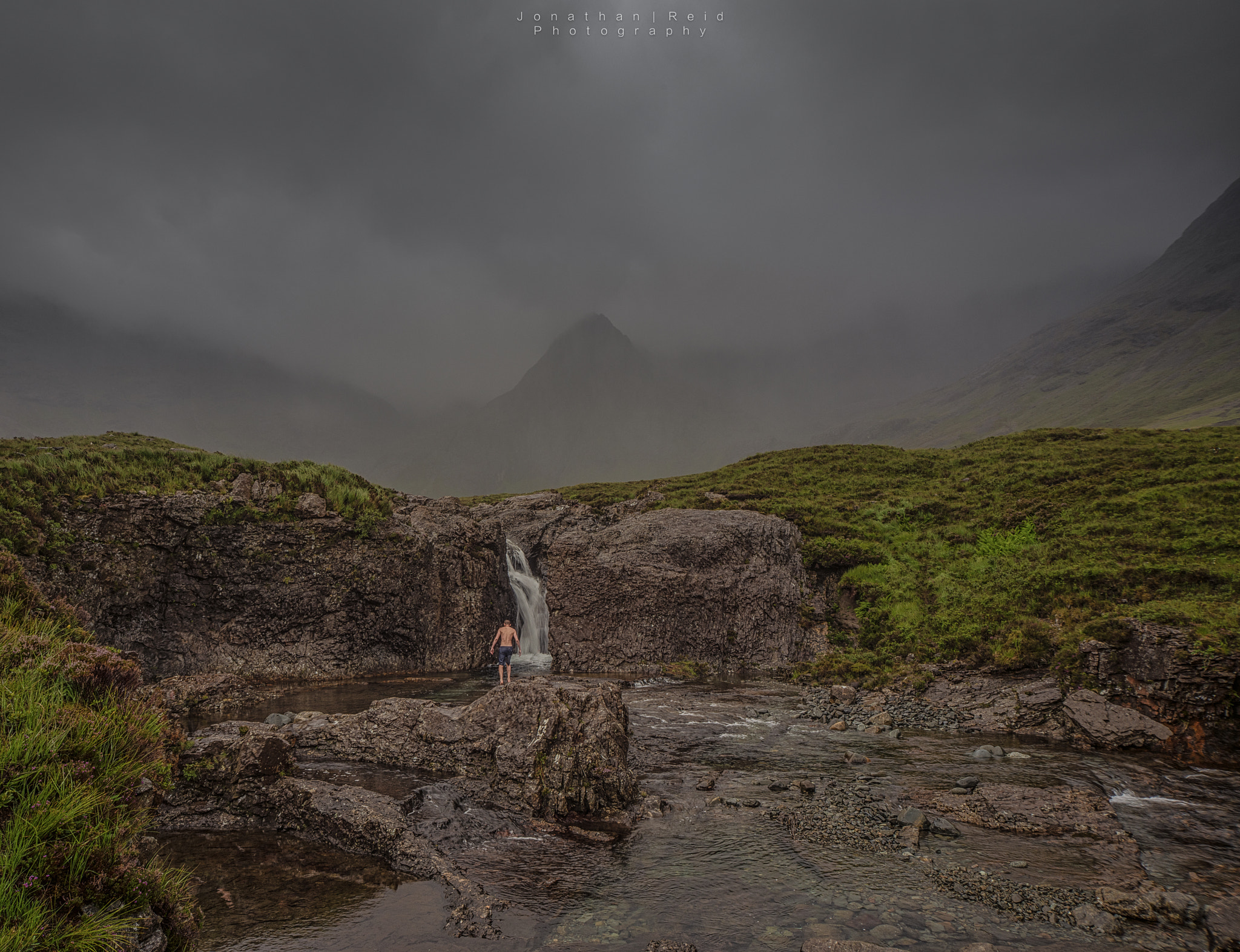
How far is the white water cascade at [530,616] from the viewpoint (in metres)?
36.4

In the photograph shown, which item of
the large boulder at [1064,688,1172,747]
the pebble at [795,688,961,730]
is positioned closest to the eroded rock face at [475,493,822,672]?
the pebble at [795,688,961,730]

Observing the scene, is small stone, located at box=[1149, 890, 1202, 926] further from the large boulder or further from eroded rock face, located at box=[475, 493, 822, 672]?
eroded rock face, located at box=[475, 493, 822, 672]

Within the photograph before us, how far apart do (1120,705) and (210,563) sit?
34944mm

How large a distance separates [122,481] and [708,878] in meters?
29.0

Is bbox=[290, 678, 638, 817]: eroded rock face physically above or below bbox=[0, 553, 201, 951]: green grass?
below

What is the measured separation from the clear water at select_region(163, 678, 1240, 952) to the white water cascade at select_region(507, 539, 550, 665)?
23.6 meters

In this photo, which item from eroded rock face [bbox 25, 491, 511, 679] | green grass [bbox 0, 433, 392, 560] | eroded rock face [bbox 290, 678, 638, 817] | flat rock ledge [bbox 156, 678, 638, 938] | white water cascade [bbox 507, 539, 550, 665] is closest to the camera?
flat rock ledge [bbox 156, 678, 638, 938]

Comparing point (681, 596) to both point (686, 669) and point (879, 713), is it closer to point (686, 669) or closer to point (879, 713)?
point (686, 669)

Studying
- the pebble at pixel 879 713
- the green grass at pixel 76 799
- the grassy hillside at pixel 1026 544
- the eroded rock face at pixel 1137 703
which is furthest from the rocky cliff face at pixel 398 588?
the green grass at pixel 76 799

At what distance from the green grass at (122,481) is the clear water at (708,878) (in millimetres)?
17928

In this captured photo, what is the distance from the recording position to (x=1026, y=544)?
1070 inches

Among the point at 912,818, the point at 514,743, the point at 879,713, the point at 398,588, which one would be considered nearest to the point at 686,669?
the point at 879,713

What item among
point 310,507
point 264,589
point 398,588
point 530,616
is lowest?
point 530,616

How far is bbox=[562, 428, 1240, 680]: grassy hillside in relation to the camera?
19156 mm
